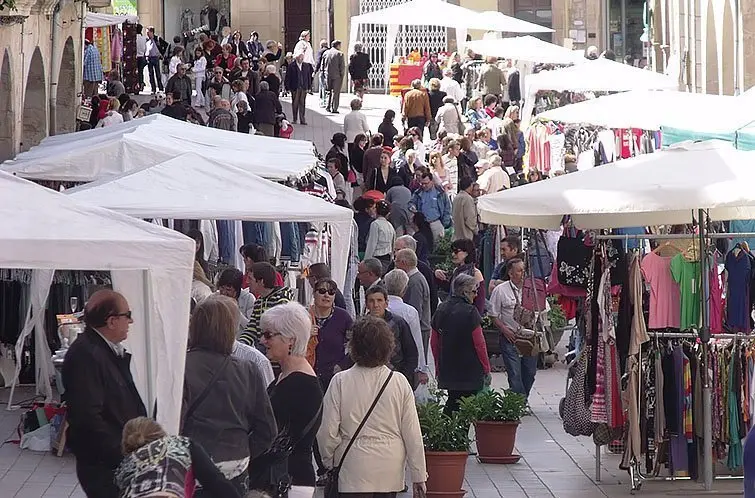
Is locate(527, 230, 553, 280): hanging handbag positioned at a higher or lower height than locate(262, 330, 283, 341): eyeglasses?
lower

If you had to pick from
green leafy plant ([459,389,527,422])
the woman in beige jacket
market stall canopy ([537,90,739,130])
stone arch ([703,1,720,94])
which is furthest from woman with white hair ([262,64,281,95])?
the woman in beige jacket

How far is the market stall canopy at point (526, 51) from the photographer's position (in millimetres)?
31391

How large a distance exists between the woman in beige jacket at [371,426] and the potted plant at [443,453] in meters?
2.22

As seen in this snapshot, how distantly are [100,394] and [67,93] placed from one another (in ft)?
64.2

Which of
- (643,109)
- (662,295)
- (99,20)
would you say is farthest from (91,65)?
(662,295)

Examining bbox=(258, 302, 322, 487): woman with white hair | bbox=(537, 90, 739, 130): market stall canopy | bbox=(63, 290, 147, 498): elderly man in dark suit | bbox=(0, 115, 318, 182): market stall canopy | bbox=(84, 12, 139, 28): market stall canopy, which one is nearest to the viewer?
bbox=(63, 290, 147, 498): elderly man in dark suit

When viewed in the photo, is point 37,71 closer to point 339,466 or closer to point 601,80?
point 601,80

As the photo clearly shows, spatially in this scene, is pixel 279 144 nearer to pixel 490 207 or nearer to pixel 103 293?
pixel 490 207

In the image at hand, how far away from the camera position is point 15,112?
20234 mm

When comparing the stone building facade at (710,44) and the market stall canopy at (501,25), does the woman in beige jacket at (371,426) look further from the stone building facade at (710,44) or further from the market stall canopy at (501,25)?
the market stall canopy at (501,25)

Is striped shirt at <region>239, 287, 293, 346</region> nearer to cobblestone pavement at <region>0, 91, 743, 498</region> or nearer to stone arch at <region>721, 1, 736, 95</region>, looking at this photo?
cobblestone pavement at <region>0, 91, 743, 498</region>

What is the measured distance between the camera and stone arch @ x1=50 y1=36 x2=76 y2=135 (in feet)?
85.9

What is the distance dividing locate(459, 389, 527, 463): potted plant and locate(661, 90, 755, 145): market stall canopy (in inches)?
184

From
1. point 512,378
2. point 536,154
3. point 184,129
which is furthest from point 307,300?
point 536,154
